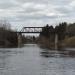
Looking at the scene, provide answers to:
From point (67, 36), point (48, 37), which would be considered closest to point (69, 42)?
point (67, 36)

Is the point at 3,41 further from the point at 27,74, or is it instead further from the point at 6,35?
the point at 27,74

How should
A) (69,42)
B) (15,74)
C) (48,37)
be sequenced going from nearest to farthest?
(15,74) → (69,42) → (48,37)

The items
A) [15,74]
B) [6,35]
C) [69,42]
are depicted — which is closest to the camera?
[15,74]

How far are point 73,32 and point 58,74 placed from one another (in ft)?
500

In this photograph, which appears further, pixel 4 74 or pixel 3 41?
pixel 3 41

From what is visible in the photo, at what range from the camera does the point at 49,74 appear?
1889 cm

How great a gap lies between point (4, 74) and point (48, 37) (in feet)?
572

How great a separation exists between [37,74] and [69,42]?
126 metres

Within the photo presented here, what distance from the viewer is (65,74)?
19000 millimetres

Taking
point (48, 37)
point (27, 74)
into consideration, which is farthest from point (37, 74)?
point (48, 37)

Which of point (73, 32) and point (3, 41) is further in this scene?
point (73, 32)

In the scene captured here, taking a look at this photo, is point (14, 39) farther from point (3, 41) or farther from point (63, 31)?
point (63, 31)

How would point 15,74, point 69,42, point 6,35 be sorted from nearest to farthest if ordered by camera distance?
1. point 15,74
2. point 69,42
3. point 6,35

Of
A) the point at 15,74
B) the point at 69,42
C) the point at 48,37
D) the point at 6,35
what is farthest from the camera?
the point at 48,37
